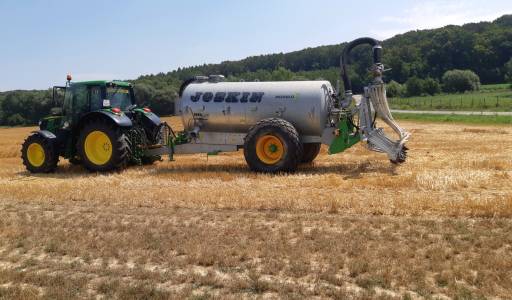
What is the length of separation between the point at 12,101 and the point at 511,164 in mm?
53666

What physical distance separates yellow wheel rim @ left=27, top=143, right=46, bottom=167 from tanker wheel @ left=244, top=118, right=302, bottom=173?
5594 mm

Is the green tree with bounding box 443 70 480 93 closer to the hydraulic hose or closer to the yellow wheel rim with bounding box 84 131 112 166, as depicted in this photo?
the hydraulic hose

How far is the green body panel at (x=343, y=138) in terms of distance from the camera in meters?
12.2

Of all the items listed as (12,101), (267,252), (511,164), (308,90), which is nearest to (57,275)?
(267,252)

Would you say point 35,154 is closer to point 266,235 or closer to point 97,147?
point 97,147

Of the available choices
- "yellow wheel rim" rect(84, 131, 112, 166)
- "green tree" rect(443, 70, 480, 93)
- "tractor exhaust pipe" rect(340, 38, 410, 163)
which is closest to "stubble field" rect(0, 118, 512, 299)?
"tractor exhaust pipe" rect(340, 38, 410, 163)

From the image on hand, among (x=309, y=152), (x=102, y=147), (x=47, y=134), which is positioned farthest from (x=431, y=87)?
(x=47, y=134)

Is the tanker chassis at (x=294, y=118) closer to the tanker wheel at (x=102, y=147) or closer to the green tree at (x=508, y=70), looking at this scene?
the tanker wheel at (x=102, y=147)

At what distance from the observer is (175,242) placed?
6.36m

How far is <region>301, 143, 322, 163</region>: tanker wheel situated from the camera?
1348 centimetres

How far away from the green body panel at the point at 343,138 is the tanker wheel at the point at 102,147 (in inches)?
205

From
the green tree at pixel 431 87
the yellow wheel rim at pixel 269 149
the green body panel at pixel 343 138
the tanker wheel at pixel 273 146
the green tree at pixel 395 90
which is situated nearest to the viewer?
the tanker wheel at pixel 273 146

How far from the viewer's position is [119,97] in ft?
47.1

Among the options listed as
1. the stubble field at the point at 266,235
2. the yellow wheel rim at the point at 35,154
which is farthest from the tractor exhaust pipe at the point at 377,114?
the yellow wheel rim at the point at 35,154
